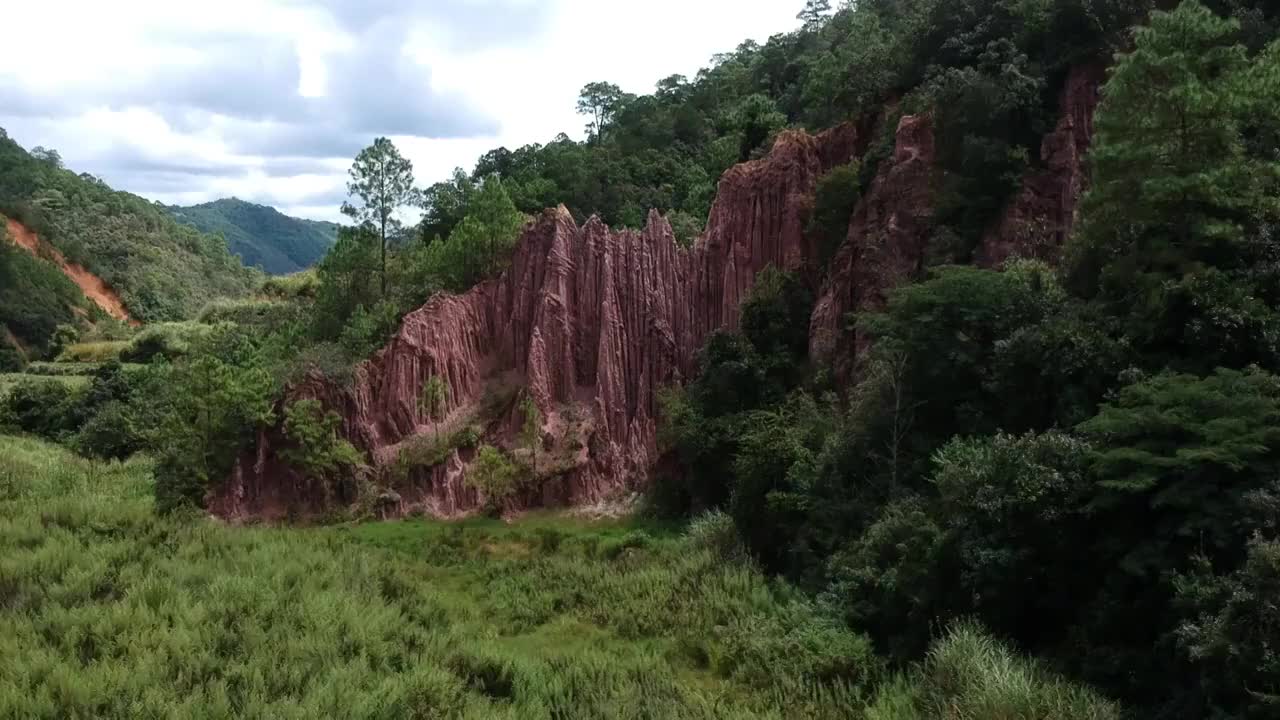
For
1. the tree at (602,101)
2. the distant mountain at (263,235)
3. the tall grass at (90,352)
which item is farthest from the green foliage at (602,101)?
the distant mountain at (263,235)

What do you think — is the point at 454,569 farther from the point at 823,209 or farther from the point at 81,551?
the point at 823,209

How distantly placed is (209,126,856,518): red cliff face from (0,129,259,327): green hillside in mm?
54195

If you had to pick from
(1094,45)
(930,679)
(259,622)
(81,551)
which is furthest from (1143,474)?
(81,551)

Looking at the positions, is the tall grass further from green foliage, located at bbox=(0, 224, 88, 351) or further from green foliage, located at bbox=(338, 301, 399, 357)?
green foliage, located at bbox=(338, 301, 399, 357)

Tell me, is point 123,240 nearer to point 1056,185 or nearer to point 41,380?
point 41,380

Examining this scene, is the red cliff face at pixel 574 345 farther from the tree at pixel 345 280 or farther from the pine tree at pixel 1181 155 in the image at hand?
the pine tree at pixel 1181 155

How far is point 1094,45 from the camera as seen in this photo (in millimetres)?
20406

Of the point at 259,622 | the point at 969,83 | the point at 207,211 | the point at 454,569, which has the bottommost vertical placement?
the point at 454,569

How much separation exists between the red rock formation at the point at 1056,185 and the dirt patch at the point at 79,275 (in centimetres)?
6933

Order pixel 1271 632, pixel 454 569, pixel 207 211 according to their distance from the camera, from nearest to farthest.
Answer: pixel 1271 632 → pixel 454 569 → pixel 207 211

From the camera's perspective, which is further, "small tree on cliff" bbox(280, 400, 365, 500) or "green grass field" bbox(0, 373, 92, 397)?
"green grass field" bbox(0, 373, 92, 397)

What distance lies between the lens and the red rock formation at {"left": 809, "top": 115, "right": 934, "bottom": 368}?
21703 millimetres

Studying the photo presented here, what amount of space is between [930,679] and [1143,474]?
12.7ft

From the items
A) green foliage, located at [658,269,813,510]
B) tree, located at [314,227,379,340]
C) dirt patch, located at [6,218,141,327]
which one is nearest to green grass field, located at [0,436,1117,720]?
green foliage, located at [658,269,813,510]
